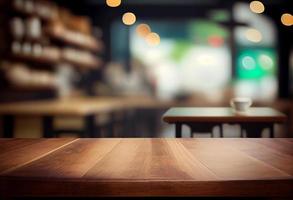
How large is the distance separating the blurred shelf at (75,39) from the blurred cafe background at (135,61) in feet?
0.06

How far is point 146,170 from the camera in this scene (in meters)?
1.13

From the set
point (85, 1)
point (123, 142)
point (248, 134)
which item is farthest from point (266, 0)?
point (123, 142)

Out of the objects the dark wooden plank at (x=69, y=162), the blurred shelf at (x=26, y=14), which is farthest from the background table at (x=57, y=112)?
the dark wooden plank at (x=69, y=162)

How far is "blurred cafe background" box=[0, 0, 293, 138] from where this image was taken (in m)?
5.62

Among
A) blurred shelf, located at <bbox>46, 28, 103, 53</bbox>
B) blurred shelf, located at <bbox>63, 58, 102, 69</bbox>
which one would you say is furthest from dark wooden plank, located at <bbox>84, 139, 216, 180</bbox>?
blurred shelf, located at <bbox>63, 58, 102, 69</bbox>

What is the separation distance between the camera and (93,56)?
9891mm

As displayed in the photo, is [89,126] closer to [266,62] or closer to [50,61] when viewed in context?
[50,61]

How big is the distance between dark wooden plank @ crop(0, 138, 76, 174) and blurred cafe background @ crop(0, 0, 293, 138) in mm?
2809

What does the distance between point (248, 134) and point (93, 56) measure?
6.60m

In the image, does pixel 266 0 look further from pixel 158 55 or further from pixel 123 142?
pixel 123 142

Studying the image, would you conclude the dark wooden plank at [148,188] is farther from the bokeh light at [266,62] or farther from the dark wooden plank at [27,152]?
the bokeh light at [266,62]

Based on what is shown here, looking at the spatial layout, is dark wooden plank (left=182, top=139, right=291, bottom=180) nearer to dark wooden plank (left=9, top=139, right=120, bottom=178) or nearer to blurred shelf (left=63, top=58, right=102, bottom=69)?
dark wooden plank (left=9, top=139, right=120, bottom=178)

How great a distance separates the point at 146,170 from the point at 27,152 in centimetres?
49

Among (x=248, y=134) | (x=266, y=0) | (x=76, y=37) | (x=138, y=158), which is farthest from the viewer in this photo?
(x=266, y=0)
